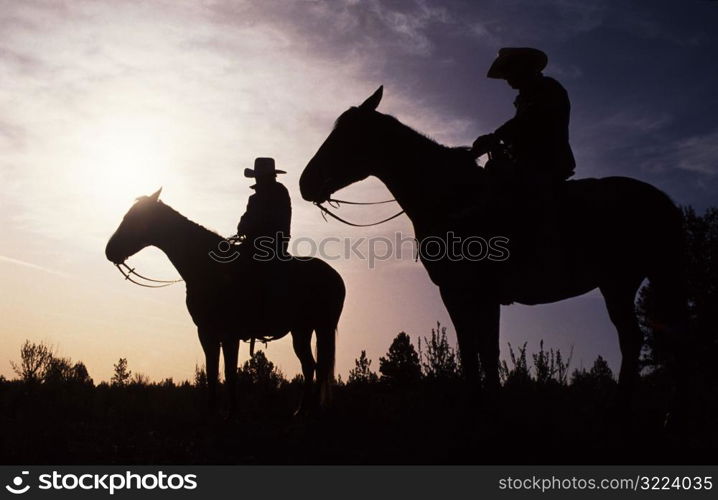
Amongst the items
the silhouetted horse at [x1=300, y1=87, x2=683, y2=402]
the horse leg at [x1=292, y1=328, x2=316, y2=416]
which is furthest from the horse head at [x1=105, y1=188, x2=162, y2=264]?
the silhouetted horse at [x1=300, y1=87, x2=683, y2=402]

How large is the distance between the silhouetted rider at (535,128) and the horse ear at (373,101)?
4.01 ft

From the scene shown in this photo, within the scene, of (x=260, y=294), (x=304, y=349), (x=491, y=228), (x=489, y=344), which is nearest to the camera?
(x=489, y=344)

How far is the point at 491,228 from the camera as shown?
693cm

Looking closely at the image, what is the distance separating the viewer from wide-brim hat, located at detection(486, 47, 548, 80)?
7.18 metres

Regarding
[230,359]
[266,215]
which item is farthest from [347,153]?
[230,359]

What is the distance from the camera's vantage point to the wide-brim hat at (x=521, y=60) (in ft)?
23.5

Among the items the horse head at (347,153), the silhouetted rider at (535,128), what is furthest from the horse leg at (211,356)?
the silhouetted rider at (535,128)

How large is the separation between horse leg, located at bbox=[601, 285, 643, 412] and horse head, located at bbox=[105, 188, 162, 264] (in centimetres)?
675

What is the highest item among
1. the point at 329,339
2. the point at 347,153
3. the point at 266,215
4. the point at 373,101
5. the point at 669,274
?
the point at 373,101

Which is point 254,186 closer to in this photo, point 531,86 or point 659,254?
point 531,86

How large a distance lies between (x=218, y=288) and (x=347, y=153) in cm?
369

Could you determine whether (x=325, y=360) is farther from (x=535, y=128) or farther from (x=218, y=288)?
(x=535, y=128)

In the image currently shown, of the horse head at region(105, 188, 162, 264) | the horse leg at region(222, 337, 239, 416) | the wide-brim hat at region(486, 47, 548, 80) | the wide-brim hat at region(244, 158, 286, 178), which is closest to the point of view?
the wide-brim hat at region(486, 47, 548, 80)

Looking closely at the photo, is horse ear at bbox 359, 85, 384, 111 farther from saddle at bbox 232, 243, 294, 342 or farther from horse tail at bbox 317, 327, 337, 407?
horse tail at bbox 317, 327, 337, 407
